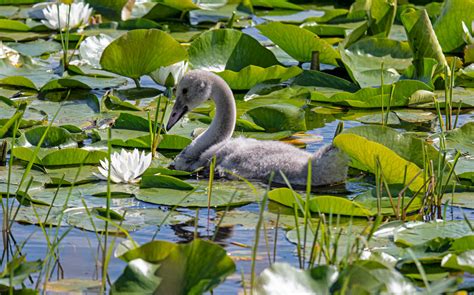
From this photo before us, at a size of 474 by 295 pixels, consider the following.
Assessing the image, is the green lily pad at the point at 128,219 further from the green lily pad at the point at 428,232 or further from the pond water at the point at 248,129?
the green lily pad at the point at 428,232

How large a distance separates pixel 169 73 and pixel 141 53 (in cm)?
30

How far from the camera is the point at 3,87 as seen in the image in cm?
782

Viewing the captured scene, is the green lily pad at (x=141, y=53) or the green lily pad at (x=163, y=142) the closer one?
the green lily pad at (x=163, y=142)

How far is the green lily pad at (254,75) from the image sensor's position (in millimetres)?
7617

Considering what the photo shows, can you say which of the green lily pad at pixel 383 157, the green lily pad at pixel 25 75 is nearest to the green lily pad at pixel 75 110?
the green lily pad at pixel 25 75

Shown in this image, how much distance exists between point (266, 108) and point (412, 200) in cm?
193

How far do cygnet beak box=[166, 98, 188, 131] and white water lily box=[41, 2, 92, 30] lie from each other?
8.19ft

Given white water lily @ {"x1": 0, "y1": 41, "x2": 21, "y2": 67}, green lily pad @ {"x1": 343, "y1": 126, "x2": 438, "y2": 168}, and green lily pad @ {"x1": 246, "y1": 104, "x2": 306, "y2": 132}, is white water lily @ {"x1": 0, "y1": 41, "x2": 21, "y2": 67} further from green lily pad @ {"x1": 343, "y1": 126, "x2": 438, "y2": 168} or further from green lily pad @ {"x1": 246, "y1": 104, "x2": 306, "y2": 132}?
green lily pad @ {"x1": 343, "y1": 126, "x2": 438, "y2": 168}

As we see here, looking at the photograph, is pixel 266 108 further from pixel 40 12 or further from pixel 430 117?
pixel 40 12

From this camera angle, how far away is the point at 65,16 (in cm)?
908

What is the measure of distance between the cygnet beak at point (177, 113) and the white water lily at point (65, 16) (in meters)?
2.50

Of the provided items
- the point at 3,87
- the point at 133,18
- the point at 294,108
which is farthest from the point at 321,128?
the point at 133,18

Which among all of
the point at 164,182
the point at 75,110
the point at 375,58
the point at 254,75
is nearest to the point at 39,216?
the point at 164,182

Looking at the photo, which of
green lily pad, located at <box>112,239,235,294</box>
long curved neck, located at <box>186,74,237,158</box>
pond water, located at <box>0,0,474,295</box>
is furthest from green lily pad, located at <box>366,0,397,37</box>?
green lily pad, located at <box>112,239,235,294</box>
